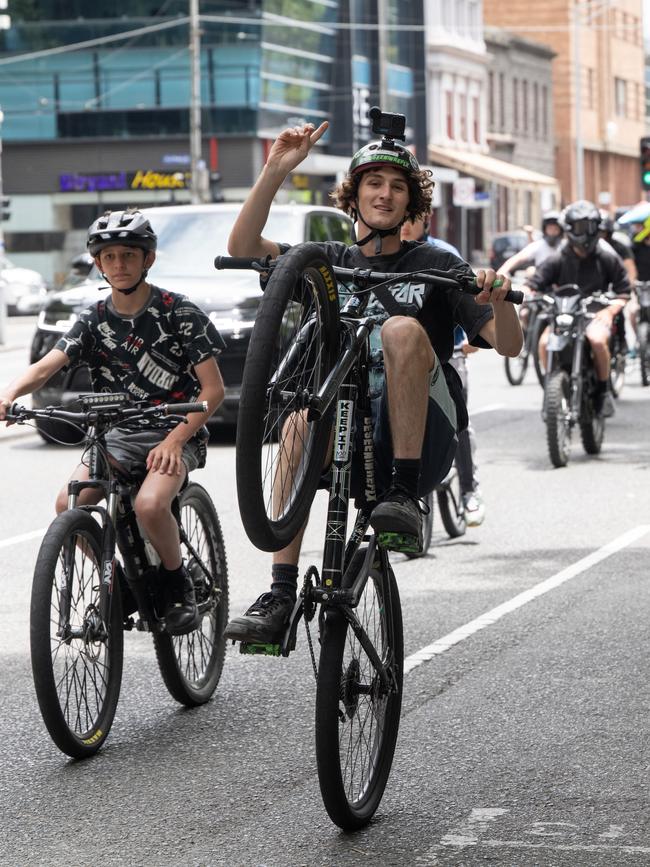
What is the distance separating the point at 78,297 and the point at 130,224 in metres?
10.3

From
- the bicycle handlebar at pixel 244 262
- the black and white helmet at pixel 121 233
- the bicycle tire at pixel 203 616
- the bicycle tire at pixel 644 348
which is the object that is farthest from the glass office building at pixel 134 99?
the bicycle handlebar at pixel 244 262

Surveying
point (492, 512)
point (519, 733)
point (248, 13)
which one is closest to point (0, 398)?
point (519, 733)

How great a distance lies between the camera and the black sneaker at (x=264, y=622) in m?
5.04

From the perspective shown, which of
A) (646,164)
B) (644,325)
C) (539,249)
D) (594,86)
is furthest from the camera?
(594,86)

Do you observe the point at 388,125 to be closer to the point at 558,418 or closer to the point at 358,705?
the point at 358,705

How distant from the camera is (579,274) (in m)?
14.8

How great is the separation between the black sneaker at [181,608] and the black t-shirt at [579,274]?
8.81m

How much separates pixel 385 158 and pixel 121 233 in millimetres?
1165

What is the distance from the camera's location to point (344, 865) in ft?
A: 15.5

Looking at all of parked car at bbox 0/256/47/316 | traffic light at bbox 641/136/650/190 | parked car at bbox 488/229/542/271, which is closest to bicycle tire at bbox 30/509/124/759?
traffic light at bbox 641/136/650/190

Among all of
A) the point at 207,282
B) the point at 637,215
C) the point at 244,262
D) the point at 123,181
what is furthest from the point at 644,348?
the point at 123,181

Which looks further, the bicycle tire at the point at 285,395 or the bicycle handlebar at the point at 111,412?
the bicycle handlebar at the point at 111,412

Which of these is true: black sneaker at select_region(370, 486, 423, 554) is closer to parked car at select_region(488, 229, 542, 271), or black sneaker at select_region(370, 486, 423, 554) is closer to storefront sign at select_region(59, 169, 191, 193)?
parked car at select_region(488, 229, 542, 271)

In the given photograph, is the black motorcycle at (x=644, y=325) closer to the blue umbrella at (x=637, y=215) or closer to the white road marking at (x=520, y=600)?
the blue umbrella at (x=637, y=215)
